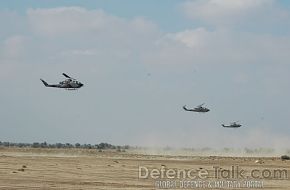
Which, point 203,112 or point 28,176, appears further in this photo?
point 203,112

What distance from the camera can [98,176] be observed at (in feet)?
173

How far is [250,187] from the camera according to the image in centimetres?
4641

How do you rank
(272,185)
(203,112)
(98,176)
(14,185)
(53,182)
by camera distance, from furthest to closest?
(203,112)
(98,176)
(272,185)
(53,182)
(14,185)

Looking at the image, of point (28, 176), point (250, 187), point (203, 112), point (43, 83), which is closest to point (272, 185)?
point (250, 187)

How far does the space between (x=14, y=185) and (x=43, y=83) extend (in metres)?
75.5

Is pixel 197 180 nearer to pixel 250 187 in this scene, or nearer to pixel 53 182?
pixel 250 187

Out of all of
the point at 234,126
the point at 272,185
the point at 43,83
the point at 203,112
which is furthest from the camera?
the point at 234,126

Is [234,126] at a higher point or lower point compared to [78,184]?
higher

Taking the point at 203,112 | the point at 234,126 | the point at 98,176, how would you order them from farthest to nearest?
the point at 234,126 → the point at 203,112 → the point at 98,176

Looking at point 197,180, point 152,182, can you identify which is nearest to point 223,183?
point 197,180

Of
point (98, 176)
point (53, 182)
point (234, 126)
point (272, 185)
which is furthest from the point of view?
point (234, 126)

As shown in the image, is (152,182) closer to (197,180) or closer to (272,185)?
(197,180)

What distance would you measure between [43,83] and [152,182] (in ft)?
237

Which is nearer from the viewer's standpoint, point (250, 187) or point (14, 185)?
point (14, 185)
